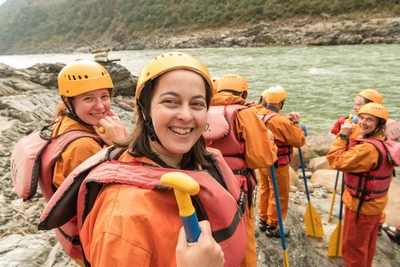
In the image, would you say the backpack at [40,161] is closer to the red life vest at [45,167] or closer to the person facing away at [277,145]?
the red life vest at [45,167]

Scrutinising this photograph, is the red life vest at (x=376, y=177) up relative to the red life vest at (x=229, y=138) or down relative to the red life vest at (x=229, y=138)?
down

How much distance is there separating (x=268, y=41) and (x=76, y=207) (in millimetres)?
44071

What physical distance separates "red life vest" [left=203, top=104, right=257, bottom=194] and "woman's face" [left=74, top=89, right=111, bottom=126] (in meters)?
1.02

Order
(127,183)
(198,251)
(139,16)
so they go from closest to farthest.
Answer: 1. (198,251)
2. (127,183)
3. (139,16)

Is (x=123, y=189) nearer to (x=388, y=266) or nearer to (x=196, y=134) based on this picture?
(x=196, y=134)

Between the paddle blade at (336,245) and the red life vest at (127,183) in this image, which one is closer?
the red life vest at (127,183)

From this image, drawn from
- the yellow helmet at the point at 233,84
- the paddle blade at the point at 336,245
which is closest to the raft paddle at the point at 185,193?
the yellow helmet at the point at 233,84

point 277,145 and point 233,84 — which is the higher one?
point 233,84

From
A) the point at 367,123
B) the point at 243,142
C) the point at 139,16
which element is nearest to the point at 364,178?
the point at 367,123

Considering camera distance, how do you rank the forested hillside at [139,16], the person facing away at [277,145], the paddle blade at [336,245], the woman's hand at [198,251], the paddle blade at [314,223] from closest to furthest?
the woman's hand at [198,251] → the person facing away at [277,145] → the paddle blade at [336,245] → the paddle blade at [314,223] → the forested hillside at [139,16]

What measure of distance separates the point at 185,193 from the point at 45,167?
151 cm

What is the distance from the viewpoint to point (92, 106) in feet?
7.49

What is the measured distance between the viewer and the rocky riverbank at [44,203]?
296cm

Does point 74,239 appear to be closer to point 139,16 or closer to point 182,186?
point 182,186
